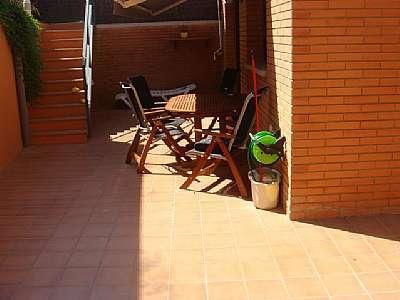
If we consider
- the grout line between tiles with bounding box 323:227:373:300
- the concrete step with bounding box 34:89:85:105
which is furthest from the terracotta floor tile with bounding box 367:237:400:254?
the concrete step with bounding box 34:89:85:105

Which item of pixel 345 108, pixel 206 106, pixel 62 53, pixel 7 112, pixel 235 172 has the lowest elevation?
pixel 235 172

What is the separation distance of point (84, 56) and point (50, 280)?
19.3 ft

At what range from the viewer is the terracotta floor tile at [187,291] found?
10.1 feet

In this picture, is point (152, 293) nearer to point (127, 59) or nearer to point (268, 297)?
→ point (268, 297)

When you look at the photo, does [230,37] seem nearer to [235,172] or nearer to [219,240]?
[235,172]

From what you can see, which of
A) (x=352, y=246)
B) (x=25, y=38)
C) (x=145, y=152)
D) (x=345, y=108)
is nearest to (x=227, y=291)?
(x=352, y=246)

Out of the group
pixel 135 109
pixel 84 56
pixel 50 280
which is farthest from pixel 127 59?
pixel 50 280

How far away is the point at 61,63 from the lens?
353 inches

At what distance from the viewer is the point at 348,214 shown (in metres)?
4.26

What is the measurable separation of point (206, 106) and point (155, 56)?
630 centimetres

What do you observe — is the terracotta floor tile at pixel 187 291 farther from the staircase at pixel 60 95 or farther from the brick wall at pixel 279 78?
the staircase at pixel 60 95

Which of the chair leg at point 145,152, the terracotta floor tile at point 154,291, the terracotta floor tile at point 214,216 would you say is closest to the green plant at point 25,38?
the chair leg at point 145,152

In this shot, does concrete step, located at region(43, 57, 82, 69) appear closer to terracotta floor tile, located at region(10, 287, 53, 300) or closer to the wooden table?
the wooden table

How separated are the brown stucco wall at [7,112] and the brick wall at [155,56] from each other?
13.1 feet
